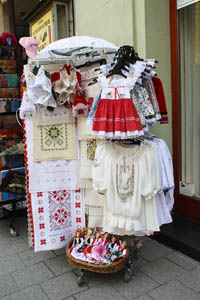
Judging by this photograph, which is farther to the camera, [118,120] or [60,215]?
[60,215]

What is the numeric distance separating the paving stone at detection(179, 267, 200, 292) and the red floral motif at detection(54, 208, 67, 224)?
139cm

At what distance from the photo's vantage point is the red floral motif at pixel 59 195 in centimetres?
342

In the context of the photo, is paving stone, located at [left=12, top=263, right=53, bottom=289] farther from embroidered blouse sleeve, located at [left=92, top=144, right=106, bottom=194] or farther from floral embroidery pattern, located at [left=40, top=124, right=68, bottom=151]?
floral embroidery pattern, located at [left=40, top=124, right=68, bottom=151]

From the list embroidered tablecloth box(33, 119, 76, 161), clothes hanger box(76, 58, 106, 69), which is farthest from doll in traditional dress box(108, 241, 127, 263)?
clothes hanger box(76, 58, 106, 69)

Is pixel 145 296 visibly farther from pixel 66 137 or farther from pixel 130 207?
pixel 66 137

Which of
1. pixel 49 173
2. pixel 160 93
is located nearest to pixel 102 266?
pixel 49 173

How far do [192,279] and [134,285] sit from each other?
1.88 ft

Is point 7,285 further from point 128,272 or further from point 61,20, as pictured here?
point 61,20

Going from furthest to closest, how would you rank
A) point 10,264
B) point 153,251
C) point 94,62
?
point 153,251 < point 10,264 < point 94,62

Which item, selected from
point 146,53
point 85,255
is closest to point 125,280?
point 85,255

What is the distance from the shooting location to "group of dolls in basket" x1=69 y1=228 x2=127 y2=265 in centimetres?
290

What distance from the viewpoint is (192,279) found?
9.66 ft

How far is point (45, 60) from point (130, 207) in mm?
1789

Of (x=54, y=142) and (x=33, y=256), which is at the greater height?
(x=54, y=142)
